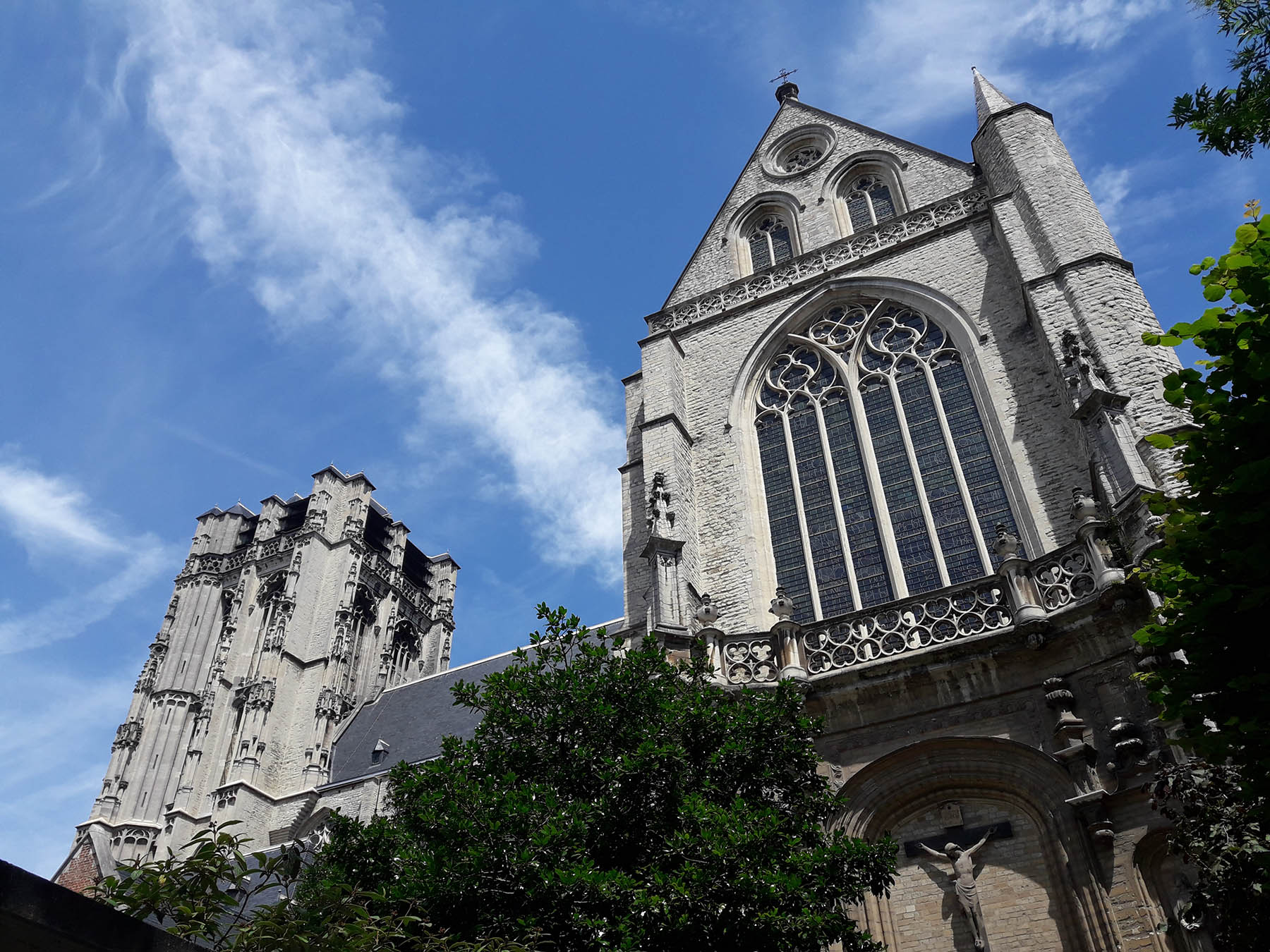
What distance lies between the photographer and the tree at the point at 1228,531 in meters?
5.78

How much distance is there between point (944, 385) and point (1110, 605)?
606 cm

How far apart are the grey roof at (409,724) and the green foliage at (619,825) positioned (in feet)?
53.0

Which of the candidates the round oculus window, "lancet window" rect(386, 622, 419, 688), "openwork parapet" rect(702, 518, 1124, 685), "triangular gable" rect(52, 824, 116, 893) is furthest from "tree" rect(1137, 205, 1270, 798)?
"lancet window" rect(386, 622, 419, 688)

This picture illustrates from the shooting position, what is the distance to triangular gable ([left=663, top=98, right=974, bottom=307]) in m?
19.0

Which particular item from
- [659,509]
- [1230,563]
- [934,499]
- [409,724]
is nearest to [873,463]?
[934,499]

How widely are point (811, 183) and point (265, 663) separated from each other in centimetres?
2465

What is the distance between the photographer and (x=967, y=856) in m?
10.4

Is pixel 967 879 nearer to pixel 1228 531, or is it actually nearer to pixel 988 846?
pixel 988 846

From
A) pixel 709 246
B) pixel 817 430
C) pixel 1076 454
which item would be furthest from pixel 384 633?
pixel 1076 454

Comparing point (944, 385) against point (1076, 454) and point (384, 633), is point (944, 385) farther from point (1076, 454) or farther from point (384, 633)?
point (384, 633)

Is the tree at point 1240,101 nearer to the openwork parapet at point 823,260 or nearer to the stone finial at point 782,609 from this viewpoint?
the stone finial at point 782,609

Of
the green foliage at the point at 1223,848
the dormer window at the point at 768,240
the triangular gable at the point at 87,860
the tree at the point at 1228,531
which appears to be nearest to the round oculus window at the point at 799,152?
the dormer window at the point at 768,240

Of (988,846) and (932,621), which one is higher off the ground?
(932,621)

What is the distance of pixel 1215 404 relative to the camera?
20.2 ft
